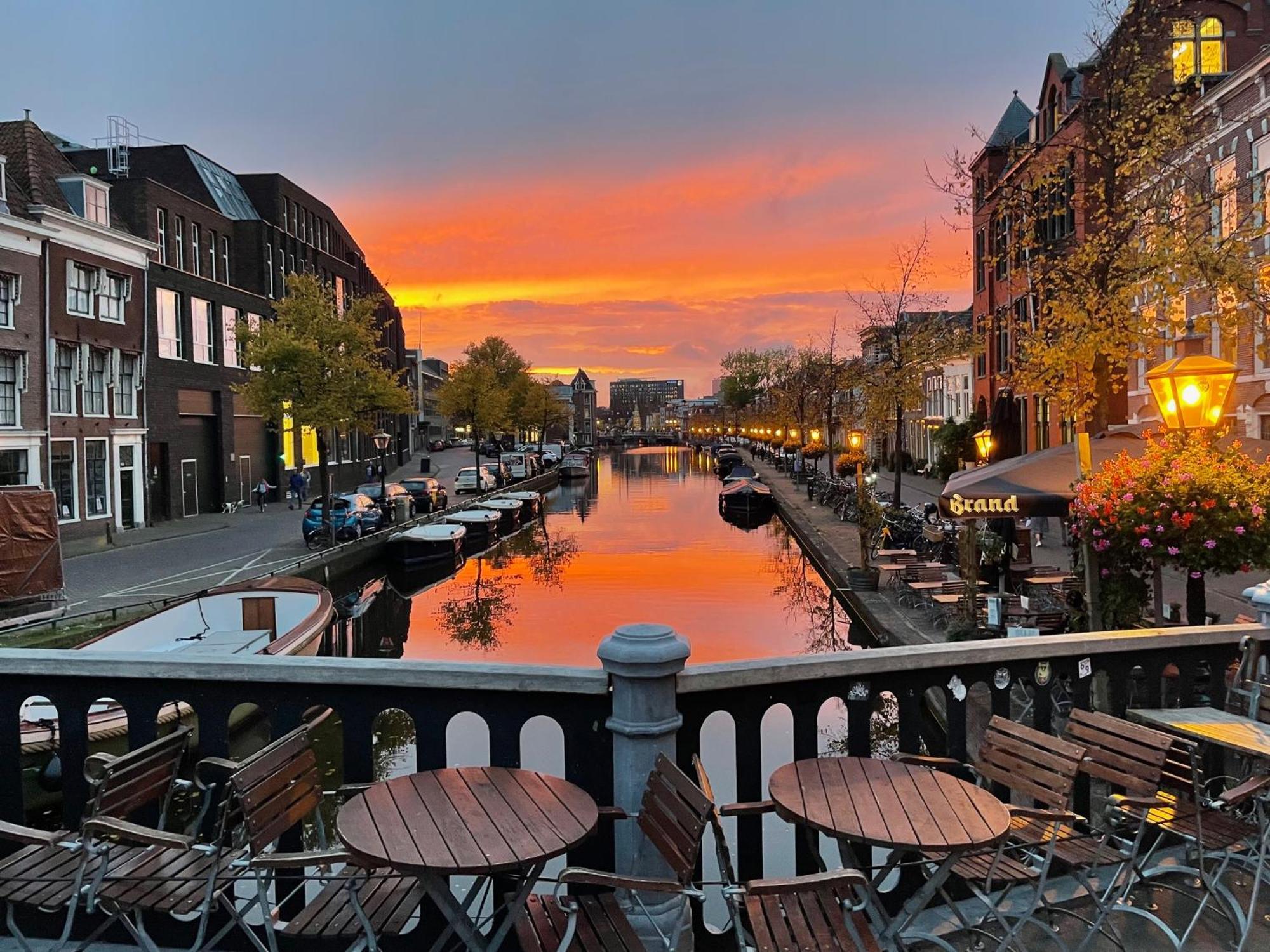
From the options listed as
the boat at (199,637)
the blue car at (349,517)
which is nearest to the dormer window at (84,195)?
the blue car at (349,517)

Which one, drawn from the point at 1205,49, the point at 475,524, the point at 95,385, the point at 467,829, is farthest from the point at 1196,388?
the point at 95,385

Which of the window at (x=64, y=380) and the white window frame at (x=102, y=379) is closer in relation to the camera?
the window at (x=64, y=380)

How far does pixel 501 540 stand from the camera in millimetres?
37656

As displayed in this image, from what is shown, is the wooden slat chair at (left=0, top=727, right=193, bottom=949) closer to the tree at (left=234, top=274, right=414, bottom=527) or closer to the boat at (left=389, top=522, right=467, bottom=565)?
the boat at (left=389, top=522, right=467, bottom=565)

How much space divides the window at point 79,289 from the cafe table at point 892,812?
3240cm

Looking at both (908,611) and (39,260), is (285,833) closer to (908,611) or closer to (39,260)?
(908,611)

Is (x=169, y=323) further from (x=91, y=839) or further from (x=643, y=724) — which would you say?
(x=643, y=724)

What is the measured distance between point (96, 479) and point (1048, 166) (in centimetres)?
2937

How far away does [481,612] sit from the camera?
22922 millimetres

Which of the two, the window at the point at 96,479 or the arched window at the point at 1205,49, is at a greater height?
the arched window at the point at 1205,49

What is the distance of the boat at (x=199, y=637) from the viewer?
945 centimetres

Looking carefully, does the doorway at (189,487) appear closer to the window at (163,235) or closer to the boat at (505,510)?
the window at (163,235)

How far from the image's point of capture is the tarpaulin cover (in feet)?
55.4

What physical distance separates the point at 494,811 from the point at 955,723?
2.26m
